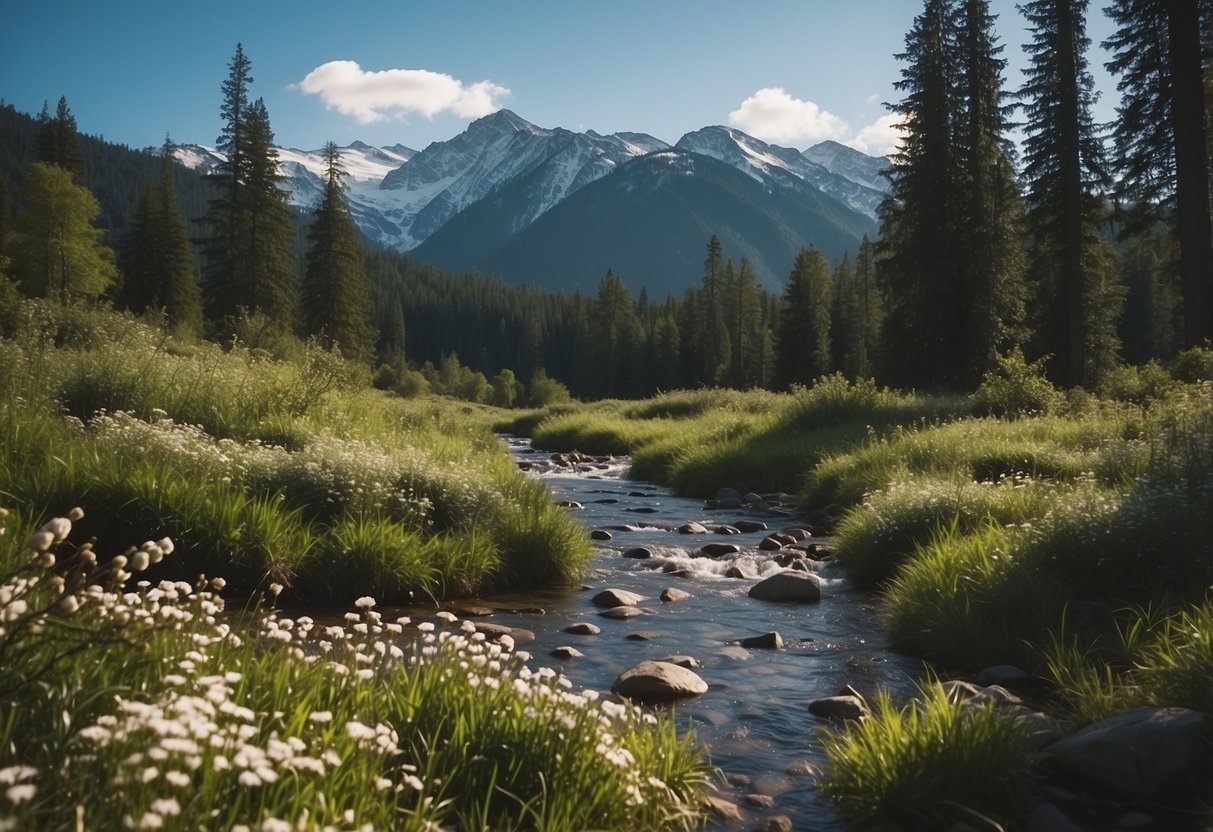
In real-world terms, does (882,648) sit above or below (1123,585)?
below

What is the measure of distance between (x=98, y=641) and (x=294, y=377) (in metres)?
12.3

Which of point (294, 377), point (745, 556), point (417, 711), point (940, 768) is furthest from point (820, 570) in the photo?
point (294, 377)

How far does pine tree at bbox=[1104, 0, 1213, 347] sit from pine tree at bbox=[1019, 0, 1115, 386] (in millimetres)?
1394

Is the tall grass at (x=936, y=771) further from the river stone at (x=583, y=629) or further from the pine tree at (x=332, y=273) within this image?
the pine tree at (x=332, y=273)

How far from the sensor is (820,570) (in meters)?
10.7

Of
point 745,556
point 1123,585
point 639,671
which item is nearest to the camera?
point 639,671

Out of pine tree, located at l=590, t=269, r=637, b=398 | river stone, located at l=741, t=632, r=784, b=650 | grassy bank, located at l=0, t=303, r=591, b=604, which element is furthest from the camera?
pine tree, located at l=590, t=269, r=637, b=398

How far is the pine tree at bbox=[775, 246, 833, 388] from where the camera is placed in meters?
66.2

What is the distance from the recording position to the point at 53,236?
1796 inches

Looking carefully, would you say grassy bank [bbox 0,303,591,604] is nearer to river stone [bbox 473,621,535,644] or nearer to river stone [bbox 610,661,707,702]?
river stone [bbox 473,621,535,644]

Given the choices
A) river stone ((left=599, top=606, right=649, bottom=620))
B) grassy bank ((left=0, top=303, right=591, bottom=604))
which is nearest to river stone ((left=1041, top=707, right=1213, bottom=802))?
river stone ((left=599, top=606, right=649, bottom=620))

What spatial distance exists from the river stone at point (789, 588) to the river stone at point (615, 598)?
146 centimetres

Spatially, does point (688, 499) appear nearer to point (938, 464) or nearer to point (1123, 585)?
point (938, 464)

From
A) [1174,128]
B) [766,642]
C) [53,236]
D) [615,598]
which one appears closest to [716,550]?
[615,598]
